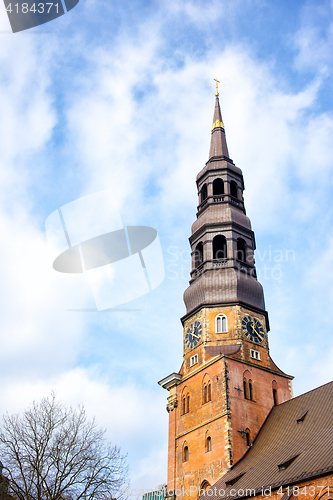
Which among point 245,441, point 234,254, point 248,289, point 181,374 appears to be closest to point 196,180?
point 234,254

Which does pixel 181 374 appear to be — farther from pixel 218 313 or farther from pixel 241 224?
pixel 241 224

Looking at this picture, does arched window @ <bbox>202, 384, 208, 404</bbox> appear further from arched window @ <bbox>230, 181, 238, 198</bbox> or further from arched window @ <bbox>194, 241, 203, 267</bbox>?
arched window @ <bbox>230, 181, 238, 198</bbox>

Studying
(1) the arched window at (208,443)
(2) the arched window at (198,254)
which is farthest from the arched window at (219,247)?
(1) the arched window at (208,443)

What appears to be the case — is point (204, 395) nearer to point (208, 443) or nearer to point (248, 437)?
point (208, 443)

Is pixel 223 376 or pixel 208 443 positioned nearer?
pixel 208 443

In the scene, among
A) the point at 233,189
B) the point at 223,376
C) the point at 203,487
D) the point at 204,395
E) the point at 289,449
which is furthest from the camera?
the point at 233,189

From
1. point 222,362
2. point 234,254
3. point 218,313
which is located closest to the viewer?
point 222,362

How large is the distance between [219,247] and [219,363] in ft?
38.4

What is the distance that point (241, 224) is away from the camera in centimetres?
4209

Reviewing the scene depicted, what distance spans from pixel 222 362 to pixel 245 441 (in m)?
5.14

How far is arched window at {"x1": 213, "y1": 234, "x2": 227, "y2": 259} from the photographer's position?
4066cm

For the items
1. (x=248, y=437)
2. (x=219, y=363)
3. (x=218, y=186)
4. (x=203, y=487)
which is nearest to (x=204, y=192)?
(x=218, y=186)

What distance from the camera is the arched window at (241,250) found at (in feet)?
133

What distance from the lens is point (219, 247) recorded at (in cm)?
4219
